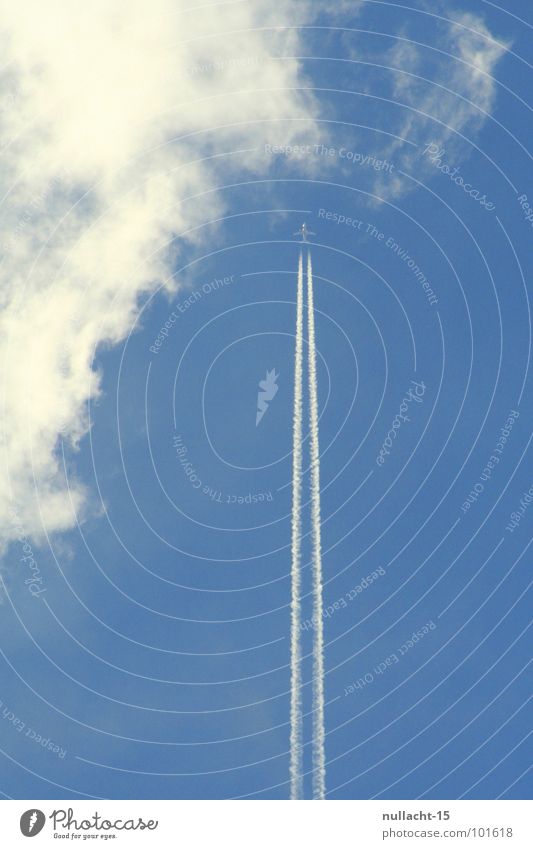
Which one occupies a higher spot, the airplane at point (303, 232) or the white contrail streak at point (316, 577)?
the airplane at point (303, 232)

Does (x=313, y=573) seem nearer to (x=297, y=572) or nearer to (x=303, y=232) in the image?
(x=297, y=572)

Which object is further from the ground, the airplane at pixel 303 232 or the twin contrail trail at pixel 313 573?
the airplane at pixel 303 232

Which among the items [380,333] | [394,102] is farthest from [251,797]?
[394,102]

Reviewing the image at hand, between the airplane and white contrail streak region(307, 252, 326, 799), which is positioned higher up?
the airplane

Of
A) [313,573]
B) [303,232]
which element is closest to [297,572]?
[313,573]

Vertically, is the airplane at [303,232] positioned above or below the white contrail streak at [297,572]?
above
